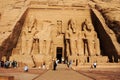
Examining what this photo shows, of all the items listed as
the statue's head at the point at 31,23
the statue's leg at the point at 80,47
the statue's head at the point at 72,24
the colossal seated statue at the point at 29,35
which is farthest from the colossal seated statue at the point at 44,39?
the statue's leg at the point at 80,47

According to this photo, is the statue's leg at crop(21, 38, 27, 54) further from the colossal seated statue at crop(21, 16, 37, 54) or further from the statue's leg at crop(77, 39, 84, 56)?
the statue's leg at crop(77, 39, 84, 56)

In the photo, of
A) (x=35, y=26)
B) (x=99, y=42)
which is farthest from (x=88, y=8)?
(x=35, y=26)

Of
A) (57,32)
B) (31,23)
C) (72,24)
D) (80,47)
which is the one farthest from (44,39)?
(80,47)

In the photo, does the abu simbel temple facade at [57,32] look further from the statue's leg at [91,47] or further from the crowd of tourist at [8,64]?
the crowd of tourist at [8,64]

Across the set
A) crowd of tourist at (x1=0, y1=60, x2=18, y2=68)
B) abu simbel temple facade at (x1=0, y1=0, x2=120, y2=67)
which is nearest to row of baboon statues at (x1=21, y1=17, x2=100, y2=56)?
abu simbel temple facade at (x1=0, y1=0, x2=120, y2=67)

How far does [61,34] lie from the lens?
3388cm

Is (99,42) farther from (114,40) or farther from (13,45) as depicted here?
(13,45)

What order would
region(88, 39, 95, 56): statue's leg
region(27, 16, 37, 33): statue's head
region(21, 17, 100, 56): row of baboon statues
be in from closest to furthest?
region(21, 17, 100, 56): row of baboon statues, region(88, 39, 95, 56): statue's leg, region(27, 16, 37, 33): statue's head

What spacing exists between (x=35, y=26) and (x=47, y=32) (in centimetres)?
176

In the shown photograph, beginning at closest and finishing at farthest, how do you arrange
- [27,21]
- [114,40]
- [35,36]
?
[114,40] → [35,36] → [27,21]

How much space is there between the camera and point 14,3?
1364 inches

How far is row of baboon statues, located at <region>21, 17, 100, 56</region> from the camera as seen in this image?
1236 inches

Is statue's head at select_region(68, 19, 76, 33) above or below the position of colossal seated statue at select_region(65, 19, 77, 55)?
above

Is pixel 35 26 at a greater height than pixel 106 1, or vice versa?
pixel 106 1
